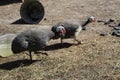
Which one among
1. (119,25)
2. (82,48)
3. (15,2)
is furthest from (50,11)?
(82,48)

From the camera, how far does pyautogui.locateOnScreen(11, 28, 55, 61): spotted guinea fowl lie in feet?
27.8

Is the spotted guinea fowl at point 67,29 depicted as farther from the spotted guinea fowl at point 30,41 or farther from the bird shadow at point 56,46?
the spotted guinea fowl at point 30,41

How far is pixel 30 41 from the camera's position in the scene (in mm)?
8578

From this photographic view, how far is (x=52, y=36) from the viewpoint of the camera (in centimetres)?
927

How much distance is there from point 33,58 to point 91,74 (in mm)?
1791

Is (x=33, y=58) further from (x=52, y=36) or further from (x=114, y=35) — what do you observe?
(x=114, y=35)

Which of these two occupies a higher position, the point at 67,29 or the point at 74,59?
the point at 67,29

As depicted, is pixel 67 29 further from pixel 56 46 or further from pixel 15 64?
pixel 15 64

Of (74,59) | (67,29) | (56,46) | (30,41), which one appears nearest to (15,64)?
(30,41)

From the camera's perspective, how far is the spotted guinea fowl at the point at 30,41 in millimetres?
8469

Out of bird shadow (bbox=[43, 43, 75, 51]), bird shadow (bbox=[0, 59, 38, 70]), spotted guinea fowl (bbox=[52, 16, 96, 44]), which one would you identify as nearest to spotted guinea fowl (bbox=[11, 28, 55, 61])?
bird shadow (bbox=[0, 59, 38, 70])

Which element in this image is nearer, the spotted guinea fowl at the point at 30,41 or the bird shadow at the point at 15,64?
the spotted guinea fowl at the point at 30,41

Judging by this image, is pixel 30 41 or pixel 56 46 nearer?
pixel 30 41

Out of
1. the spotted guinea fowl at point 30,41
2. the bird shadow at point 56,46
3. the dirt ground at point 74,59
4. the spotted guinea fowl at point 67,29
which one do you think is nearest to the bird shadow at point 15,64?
the dirt ground at point 74,59
